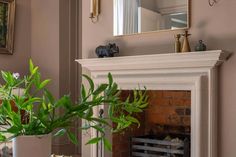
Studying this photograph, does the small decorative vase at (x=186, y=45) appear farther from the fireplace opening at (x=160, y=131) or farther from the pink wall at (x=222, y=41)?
the fireplace opening at (x=160, y=131)

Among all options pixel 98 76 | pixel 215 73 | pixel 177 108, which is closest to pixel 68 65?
pixel 98 76

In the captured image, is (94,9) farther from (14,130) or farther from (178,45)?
(14,130)

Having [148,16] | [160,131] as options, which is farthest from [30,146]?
[160,131]

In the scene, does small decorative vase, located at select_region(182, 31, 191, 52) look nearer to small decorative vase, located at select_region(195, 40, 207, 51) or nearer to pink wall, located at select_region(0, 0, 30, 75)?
small decorative vase, located at select_region(195, 40, 207, 51)

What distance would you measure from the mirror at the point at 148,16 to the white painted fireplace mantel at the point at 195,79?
0.32 m

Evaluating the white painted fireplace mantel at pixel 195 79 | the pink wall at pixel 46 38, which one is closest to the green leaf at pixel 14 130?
the white painted fireplace mantel at pixel 195 79

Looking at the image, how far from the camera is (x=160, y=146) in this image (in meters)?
3.45

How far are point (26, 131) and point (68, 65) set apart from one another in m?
3.41

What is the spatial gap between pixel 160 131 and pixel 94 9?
60.8 inches

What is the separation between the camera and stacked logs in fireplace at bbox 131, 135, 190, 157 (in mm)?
3299

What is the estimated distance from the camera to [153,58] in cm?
300

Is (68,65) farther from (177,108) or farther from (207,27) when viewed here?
(207,27)

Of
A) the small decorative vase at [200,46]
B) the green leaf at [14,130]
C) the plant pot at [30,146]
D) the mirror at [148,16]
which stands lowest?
the plant pot at [30,146]

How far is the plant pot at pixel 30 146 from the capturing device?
4.12 feet
